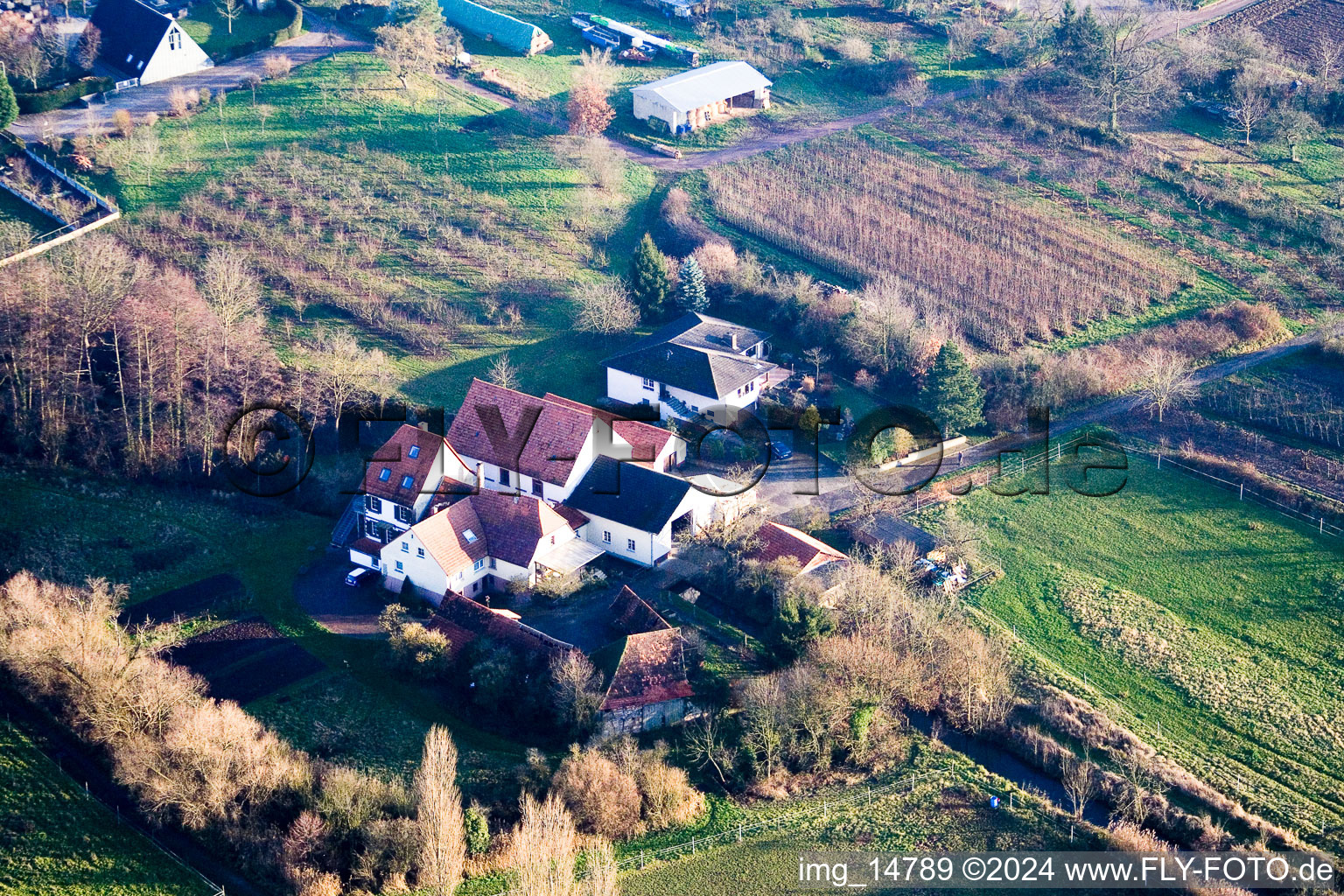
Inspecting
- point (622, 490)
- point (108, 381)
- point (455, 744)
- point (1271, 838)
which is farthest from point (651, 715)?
point (108, 381)

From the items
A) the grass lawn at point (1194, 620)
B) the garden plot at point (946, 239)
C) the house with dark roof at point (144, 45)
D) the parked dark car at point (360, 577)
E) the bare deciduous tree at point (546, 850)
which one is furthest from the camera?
the house with dark roof at point (144, 45)

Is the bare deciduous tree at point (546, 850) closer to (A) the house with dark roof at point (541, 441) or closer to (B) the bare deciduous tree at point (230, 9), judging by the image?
(A) the house with dark roof at point (541, 441)

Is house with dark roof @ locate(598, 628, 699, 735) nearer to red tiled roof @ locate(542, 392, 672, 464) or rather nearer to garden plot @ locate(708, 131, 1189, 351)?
red tiled roof @ locate(542, 392, 672, 464)

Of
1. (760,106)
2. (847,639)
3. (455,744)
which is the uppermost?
(760,106)

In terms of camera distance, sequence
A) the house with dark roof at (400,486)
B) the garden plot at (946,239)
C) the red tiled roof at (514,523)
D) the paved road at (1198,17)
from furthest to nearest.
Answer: the paved road at (1198,17)
the garden plot at (946,239)
the house with dark roof at (400,486)
the red tiled roof at (514,523)

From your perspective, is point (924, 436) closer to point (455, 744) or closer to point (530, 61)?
point (455, 744)

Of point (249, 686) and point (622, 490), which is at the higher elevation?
point (622, 490)

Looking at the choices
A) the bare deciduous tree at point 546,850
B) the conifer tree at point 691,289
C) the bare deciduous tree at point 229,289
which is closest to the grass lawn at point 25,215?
the bare deciduous tree at point 229,289
